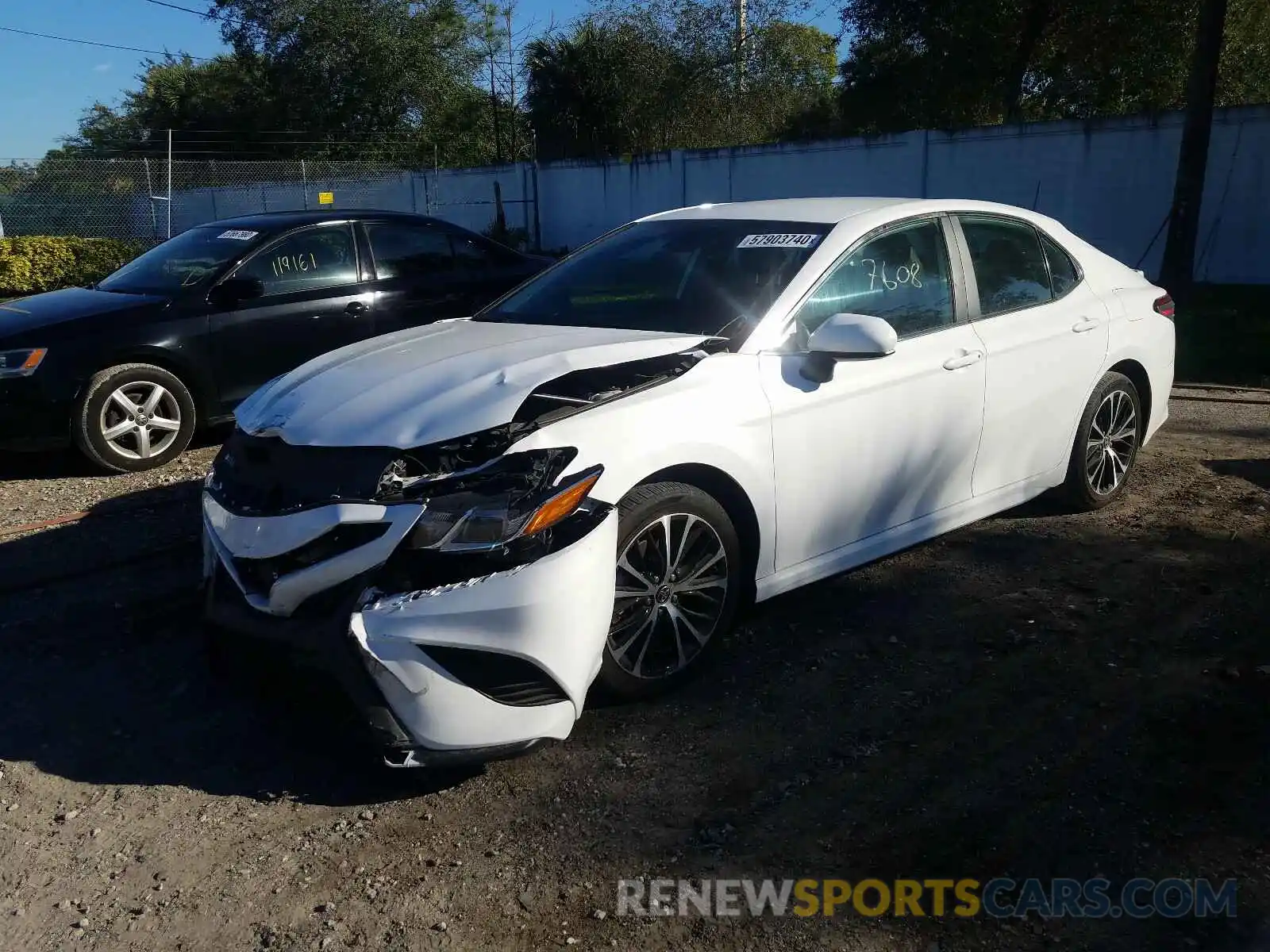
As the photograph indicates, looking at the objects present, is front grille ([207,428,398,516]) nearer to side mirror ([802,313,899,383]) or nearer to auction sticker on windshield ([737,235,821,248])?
side mirror ([802,313,899,383])

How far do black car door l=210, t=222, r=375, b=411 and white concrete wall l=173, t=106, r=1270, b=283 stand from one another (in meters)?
11.9

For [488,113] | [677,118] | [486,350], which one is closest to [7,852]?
[486,350]

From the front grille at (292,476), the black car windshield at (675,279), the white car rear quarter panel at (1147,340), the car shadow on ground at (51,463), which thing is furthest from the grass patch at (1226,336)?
the front grille at (292,476)

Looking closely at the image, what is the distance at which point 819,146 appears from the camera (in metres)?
20.5

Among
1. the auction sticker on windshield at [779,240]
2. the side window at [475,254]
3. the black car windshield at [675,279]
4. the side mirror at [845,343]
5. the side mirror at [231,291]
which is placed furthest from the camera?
the side window at [475,254]

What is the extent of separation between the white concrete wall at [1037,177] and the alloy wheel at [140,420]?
43.7 ft

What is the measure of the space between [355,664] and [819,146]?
18.9 metres

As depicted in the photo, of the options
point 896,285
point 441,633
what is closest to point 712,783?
point 441,633

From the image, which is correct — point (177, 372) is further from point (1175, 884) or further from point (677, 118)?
point (677, 118)

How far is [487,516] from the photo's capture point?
333cm

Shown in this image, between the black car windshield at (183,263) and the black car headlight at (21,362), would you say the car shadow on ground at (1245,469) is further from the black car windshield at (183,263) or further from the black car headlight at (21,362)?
the black car headlight at (21,362)

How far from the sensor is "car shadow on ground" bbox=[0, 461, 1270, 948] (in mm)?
3148

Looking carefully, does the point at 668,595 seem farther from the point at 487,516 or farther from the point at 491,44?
the point at 491,44

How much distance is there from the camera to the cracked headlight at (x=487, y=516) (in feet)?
10.8
